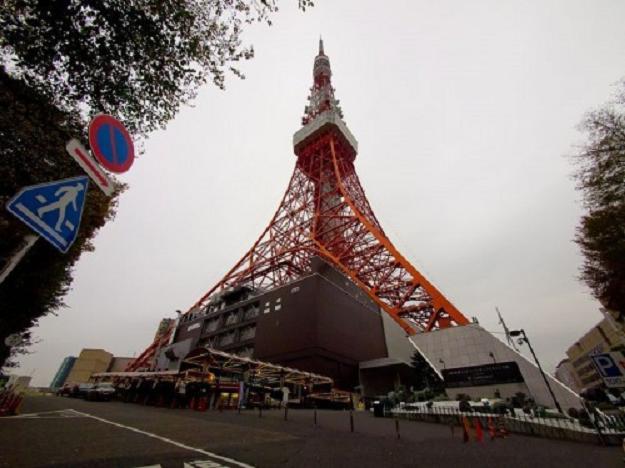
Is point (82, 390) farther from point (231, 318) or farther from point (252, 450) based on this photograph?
point (252, 450)

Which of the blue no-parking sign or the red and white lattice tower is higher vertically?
the red and white lattice tower

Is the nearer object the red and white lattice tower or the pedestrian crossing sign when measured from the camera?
the pedestrian crossing sign

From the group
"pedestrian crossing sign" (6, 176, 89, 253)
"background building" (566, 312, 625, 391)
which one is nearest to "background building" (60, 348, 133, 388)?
"pedestrian crossing sign" (6, 176, 89, 253)

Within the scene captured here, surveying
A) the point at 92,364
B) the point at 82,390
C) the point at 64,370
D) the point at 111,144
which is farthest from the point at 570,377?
the point at 64,370

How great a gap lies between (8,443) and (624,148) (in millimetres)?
18673

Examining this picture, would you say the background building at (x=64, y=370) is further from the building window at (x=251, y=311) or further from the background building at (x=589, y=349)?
the background building at (x=589, y=349)

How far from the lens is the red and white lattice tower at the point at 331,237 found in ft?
62.3

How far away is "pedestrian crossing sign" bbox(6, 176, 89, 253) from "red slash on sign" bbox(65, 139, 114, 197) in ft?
0.49

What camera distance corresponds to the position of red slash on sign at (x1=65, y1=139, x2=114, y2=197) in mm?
2564

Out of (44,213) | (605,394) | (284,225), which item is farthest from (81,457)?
(284,225)

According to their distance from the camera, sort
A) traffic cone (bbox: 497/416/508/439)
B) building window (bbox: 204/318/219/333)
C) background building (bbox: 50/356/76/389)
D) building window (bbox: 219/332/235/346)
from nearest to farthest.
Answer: traffic cone (bbox: 497/416/508/439), building window (bbox: 219/332/235/346), building window (bbox: 204/318/219/333), background building (bbox: 50/356/76/389)

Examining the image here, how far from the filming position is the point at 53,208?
2326 millimetres

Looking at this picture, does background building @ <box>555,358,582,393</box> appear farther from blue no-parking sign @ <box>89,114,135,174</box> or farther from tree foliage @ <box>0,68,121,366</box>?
tree foliage @ <box>0,68,121,366</box>

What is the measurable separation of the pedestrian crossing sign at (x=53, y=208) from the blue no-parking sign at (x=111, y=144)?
43 cm
